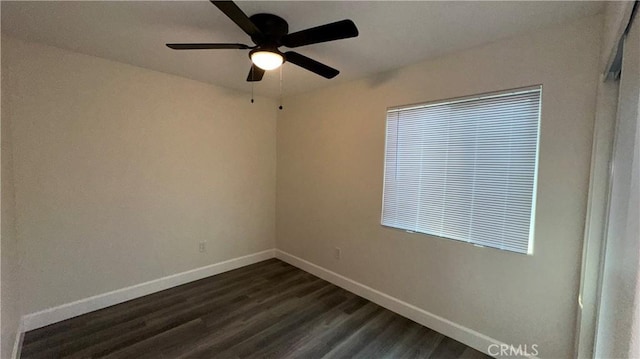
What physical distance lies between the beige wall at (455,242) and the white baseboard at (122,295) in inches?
40.3

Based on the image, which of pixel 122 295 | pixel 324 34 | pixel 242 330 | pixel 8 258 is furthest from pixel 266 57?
pixel 122 295

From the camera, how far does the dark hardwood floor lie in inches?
78.7

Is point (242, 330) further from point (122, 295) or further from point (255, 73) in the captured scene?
point (255, 73)

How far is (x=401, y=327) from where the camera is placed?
2352 mm

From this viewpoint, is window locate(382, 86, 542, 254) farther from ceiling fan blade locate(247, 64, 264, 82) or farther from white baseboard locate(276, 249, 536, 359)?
ceiling fan blade locate(247, 64, 264, 82)

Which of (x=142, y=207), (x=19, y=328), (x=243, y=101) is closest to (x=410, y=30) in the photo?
(x=243, y=101)

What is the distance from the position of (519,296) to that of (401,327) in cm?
98

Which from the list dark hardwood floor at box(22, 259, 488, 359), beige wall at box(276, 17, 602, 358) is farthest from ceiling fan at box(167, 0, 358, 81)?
dark hardwood floor at box(22, 259, 488, 359)

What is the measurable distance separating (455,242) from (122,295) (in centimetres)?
324

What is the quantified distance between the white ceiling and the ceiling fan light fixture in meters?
0.23

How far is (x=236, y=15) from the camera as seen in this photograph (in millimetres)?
1325

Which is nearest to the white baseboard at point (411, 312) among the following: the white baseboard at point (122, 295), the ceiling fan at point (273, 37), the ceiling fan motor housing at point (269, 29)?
the white baseboard at point (122, 295)

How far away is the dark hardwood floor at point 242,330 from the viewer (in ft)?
6.56

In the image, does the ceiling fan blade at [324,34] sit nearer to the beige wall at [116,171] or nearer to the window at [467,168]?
the window at [467,168]
